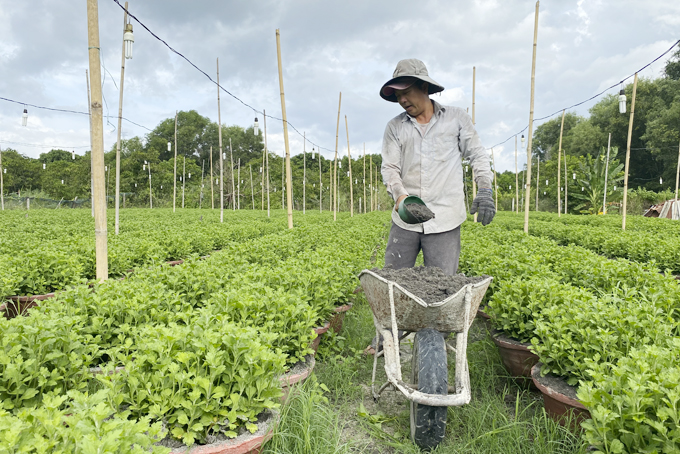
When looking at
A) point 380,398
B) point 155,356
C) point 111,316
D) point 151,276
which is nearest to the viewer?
point 155,356

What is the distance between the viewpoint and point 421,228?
344 cm

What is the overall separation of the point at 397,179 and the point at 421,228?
459 millimetres

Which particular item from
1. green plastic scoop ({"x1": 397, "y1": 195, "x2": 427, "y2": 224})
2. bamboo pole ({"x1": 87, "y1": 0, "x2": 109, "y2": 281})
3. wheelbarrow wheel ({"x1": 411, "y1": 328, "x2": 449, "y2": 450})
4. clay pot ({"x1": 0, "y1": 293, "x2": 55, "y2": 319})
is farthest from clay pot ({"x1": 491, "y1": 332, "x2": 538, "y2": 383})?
clay pot ({"x1": 0, "y1": 293, "x2": 55, "y2": 319})

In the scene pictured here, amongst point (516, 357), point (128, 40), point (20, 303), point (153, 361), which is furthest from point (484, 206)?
point (128, 40)

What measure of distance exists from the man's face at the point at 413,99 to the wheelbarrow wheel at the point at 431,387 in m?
1.93

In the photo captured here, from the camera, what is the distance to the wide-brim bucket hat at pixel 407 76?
3141mm

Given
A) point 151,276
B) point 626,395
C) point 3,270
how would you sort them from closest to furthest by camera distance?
point 626,395 < point 151,276 < point 3,270

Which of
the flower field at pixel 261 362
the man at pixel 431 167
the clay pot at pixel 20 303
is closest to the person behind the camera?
the flower field at pixel 261 362

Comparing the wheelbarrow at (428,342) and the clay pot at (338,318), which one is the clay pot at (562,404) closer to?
the wheelbarrow at (428,342)

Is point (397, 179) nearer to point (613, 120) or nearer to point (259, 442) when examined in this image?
point (259, 442)

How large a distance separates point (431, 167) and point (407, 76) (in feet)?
2.58

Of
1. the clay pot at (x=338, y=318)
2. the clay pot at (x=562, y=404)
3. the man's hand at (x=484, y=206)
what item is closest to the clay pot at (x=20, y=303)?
the clay pot at (x=338, y=318)

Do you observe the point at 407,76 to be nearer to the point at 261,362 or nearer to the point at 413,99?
the point at 413,99

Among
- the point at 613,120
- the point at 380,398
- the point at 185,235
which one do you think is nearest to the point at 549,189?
the point at 613,120
